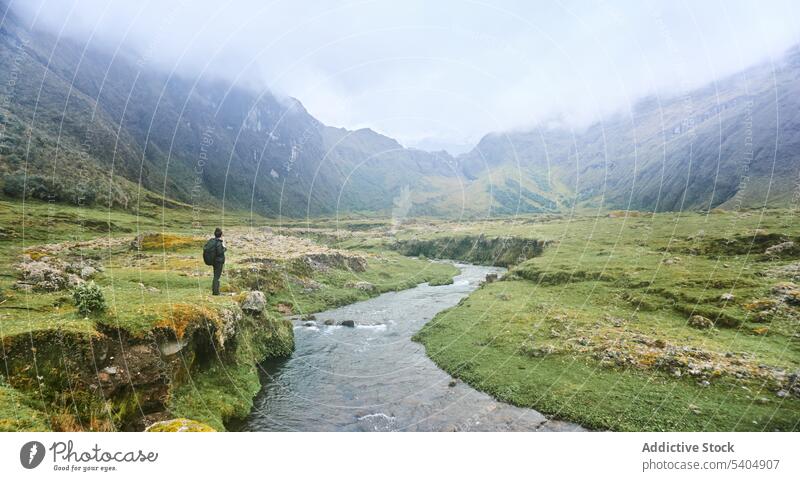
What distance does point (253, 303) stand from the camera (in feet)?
94.5

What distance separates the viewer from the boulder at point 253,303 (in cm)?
2810

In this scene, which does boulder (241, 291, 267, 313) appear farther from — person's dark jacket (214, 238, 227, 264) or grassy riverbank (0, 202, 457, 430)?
person's dark jacket (214, 238, 227, 264)

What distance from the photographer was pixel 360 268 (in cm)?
6228

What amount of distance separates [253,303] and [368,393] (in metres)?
11.1

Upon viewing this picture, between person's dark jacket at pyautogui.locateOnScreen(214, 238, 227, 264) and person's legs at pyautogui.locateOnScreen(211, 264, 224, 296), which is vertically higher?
person's dark jacket at pyautogui.locateOnScreen(214, 238, 227, 264)

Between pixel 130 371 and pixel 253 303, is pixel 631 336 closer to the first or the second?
pixel 253 303

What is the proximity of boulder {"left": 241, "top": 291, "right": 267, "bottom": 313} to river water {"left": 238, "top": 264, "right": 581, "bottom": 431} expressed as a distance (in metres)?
4.04

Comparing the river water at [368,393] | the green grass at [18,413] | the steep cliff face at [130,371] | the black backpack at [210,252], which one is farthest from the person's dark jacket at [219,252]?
the green grass at [18,413]

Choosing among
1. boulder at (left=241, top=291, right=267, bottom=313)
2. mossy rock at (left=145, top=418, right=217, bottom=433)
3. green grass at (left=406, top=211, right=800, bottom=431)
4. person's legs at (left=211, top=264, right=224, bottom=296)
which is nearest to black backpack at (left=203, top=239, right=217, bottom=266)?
person's legs at (left=211, top=264, right=224, bottom=296)

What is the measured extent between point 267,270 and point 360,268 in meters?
19.8
